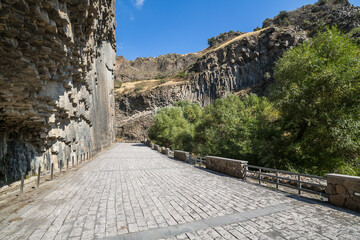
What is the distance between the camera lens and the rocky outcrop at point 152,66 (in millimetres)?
98431

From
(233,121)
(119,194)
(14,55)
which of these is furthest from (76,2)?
(233,121)

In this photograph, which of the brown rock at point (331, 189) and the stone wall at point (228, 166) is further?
the stone wall at point (228, 166)

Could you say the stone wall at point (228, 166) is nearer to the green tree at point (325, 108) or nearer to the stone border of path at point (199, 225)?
the stone border of path at point (199, 225)

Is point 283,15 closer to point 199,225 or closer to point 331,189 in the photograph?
point 331,189

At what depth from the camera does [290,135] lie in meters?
13.9

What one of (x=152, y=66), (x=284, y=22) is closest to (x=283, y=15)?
(x=284, y=22)

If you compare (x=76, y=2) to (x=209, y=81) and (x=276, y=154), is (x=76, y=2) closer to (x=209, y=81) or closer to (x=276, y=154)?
(x=276, y=154)

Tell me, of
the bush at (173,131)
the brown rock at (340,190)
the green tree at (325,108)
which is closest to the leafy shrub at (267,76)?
the bush at (173,131)

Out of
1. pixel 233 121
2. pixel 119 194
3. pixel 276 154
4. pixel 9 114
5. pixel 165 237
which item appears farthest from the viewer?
pixel 233 121

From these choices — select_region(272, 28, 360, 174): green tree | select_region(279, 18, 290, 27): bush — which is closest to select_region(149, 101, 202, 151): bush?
select_region(272, 28, 360, 174): green tree

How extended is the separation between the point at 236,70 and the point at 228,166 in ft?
188

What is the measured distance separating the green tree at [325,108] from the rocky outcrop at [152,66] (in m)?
87.0

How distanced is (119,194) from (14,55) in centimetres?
635

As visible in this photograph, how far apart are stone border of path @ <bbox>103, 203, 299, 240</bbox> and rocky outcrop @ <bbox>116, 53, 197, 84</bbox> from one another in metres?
95.9
